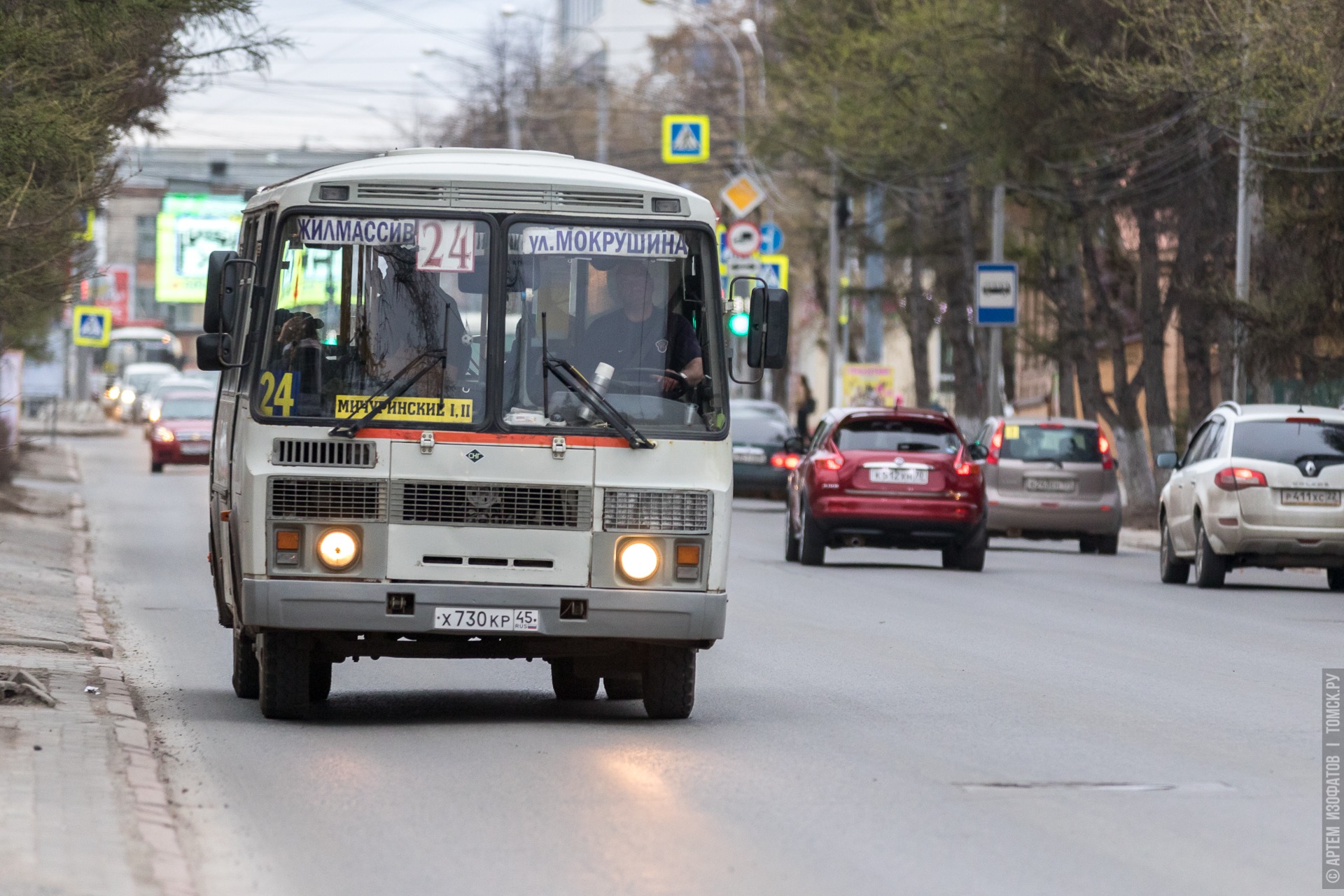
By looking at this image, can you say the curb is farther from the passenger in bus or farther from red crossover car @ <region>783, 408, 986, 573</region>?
red crossover car @ <region>783, 408, 986, 573</region>

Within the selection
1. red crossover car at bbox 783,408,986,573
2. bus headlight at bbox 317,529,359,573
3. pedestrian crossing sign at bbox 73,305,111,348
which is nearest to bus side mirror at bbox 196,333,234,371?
bus headlight at bbox 317,529,359,573

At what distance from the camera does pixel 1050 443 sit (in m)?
30.7

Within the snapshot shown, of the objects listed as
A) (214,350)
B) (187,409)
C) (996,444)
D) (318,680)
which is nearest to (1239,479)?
(996,444)

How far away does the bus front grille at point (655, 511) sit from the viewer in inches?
443

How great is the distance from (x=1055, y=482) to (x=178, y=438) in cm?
2138

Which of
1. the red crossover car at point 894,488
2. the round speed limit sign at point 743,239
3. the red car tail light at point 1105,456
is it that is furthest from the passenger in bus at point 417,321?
the round speed limit sign at point 743,239

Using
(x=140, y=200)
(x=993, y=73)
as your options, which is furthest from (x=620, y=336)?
(x=140, y=200)

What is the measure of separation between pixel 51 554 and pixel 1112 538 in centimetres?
1336

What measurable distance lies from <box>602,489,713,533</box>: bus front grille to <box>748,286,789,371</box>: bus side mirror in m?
0.70

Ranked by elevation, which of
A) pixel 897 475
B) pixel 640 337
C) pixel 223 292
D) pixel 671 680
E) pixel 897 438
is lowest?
pixel 671 680

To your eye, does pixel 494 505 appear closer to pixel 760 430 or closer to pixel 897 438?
pixel 897 438

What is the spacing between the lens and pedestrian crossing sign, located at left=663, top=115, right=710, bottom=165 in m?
52.1

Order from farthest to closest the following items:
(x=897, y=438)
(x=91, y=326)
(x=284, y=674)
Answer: (x=91, y=326), (x=897, y=438), (x=284, y=674)

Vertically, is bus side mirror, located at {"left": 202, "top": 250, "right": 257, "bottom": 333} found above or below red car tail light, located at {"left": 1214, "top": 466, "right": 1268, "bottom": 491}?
above
